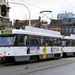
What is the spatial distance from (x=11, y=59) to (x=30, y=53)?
2.03m

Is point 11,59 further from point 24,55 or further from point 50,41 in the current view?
point 50,41

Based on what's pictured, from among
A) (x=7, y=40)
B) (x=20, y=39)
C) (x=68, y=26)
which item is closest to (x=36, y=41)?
(x=20, y=39)

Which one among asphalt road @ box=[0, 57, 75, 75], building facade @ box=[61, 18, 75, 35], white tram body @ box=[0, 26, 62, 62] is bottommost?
asphalt road @ box=[0, 57, 75, 75]

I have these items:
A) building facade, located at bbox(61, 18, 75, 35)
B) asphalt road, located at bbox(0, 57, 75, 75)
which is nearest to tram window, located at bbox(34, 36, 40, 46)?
asphalt road, located at bbox(0, 57, 75, 75)

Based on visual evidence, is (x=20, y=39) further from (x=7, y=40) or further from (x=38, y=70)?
(x=38, y=70)

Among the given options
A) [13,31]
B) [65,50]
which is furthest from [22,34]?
[65,50]

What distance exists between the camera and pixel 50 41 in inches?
1208

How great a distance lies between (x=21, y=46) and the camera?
2453 centimetres

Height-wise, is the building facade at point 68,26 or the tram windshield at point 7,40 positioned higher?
the building facade at point 68,26

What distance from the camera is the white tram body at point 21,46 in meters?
23.7

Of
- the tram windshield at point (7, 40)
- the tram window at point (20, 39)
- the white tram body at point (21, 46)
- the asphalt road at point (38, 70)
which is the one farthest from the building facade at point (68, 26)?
the asphalt road at point (38, 70)

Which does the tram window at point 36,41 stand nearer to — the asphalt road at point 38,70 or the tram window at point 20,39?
the tram window at point 20,39

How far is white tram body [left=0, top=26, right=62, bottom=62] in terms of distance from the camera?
77.7 ft

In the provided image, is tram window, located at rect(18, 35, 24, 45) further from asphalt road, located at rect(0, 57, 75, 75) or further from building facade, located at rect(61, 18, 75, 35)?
building facade, located at rect(61, 18, 75, 35)
